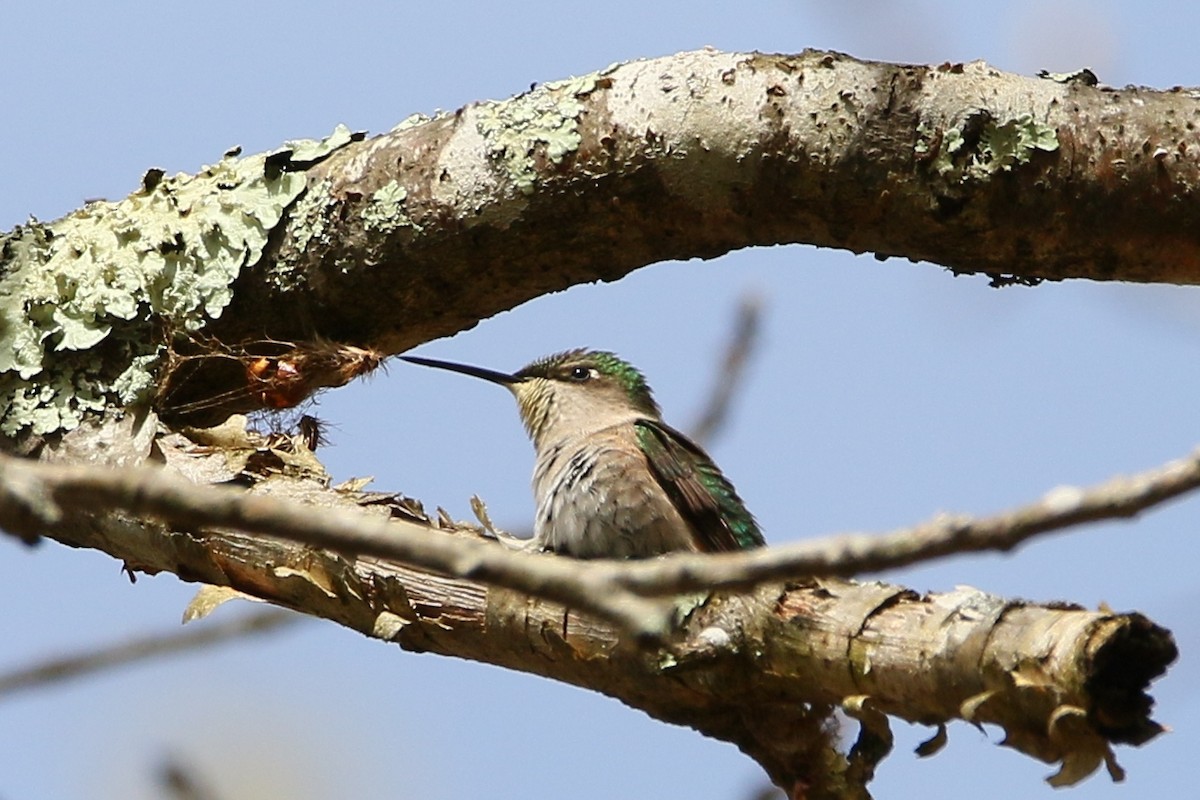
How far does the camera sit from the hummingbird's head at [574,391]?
5266mm

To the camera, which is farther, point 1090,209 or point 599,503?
point 599,503

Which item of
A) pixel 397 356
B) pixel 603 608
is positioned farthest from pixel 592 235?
pixel 603 608

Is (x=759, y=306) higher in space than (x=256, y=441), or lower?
higher

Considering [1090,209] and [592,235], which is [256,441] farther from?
[1090,209]

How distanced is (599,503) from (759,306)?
1.25m

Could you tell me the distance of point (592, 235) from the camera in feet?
11.5

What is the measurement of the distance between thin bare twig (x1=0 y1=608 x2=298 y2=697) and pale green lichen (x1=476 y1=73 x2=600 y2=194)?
1.18 metres

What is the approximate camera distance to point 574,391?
5418 millimetres

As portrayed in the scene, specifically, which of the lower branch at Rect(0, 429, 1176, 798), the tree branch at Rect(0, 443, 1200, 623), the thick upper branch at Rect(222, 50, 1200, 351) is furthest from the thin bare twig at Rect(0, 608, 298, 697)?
the tree branch at Rect(0, 443, 1200, 623)

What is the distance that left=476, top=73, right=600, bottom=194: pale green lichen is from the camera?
3449 millimetres

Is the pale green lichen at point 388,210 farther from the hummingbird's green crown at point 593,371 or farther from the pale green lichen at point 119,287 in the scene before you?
the hummingbird's green crown at point 593,371

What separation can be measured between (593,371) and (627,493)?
4.29ft

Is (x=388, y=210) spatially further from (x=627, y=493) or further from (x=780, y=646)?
(x=780, y=646)

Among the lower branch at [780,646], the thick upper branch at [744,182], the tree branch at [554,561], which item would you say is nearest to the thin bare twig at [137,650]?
the lower branch at [780,646]
